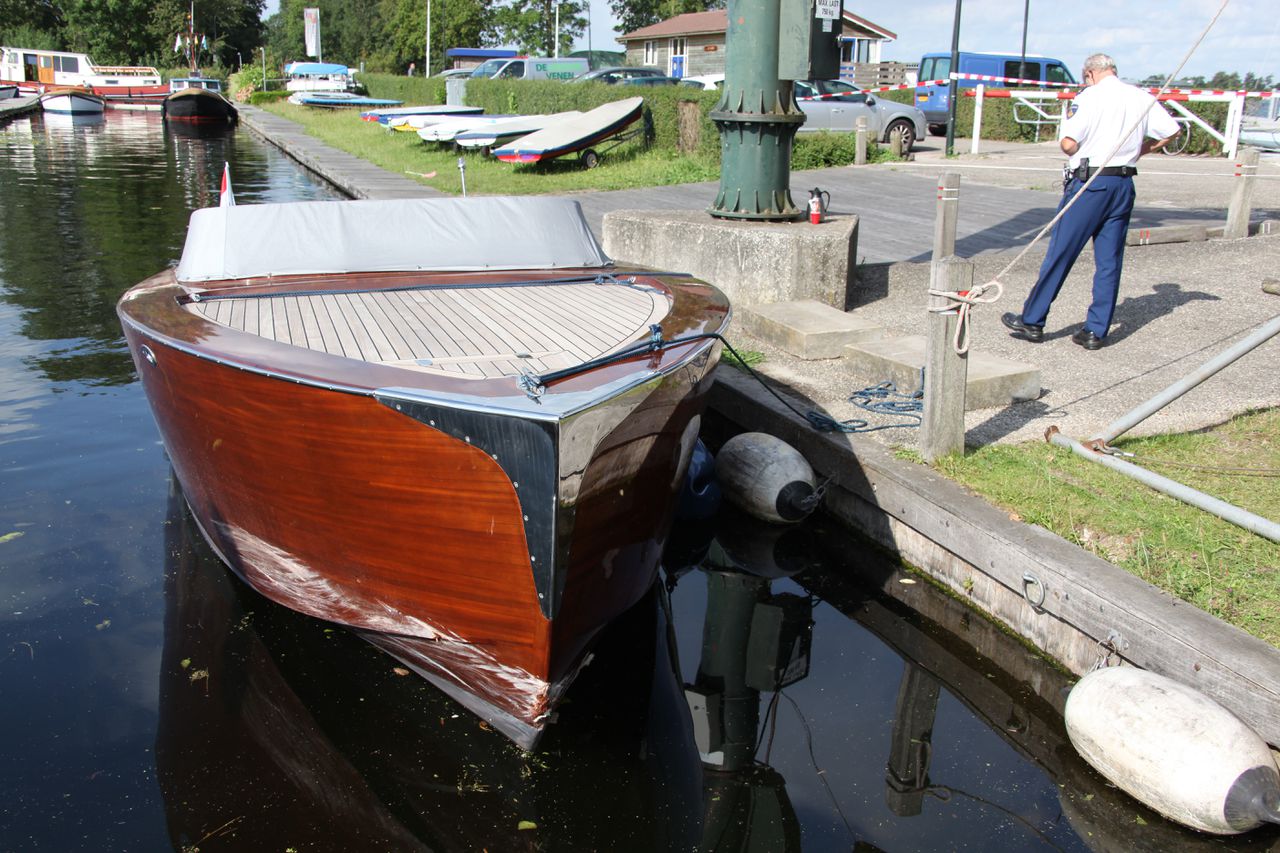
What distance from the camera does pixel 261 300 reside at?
489 centimetres

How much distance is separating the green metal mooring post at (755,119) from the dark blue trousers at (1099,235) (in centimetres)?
210

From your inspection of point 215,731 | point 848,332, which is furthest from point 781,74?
point 215,731

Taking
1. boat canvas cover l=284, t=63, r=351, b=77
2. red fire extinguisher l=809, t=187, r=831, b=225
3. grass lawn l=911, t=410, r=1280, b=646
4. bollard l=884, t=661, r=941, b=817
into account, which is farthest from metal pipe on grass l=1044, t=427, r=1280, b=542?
boat canvas cover l=284, t=63, r=351, b=77

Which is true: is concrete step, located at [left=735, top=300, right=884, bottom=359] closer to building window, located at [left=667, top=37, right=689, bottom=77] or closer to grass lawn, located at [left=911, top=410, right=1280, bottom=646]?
grass lawn, located at [left=911, top=410, right=1280, bottom=646]

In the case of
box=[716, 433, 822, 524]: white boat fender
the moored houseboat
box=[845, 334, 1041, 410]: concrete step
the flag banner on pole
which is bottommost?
box=[716, 433, 822, 524]: white boat fender

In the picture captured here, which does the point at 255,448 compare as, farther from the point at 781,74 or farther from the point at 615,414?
the point at 781,74

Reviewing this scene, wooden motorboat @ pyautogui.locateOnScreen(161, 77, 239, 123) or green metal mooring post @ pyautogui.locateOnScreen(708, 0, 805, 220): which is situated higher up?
wooden motorboat @ pyautogui.locateOnScreen(161, 77, 239, 123)

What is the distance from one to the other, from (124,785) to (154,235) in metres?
11.9

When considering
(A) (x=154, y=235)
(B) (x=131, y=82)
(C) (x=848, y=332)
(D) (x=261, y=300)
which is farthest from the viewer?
(B) (x=131, y=82)

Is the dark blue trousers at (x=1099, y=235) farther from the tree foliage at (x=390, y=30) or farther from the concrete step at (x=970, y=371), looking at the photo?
the tree foliage at (x=390, y=30)

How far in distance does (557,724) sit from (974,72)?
25958 mm

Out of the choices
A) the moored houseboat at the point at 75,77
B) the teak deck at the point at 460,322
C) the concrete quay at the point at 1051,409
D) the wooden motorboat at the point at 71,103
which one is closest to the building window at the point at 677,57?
the wooden motorboat at the point at 71,103

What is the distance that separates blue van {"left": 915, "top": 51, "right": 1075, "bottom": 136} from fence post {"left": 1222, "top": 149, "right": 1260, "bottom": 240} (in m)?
17.6

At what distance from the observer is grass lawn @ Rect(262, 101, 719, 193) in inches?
655
